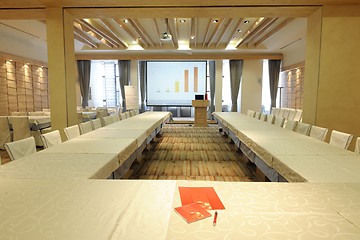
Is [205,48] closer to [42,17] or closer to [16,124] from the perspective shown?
[42,17]

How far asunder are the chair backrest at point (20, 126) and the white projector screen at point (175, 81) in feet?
24.1

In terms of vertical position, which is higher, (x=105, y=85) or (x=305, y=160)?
(x=105, y=85)

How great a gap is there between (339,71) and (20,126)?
22.8 ft

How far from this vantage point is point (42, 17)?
207 inches

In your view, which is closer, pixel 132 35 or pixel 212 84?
pixel 132 35

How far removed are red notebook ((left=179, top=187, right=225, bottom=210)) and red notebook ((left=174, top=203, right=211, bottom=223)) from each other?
1.6 inches

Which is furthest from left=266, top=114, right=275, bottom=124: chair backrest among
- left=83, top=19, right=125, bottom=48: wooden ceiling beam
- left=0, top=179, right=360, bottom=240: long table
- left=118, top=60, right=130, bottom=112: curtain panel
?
left=118, top=60, right=130, bottom=112: curtain panel

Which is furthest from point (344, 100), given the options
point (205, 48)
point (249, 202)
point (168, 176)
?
point (205, 48)

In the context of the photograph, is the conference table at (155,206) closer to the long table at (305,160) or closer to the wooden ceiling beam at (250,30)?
the long table at (305,160)

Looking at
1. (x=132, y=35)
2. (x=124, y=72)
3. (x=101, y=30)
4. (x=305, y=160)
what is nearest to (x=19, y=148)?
(x=305, y=160)

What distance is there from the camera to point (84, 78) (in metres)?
12.1

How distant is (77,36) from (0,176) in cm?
733

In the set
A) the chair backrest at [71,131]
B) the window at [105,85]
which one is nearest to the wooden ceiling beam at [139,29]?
the chair backrest at [71,131]

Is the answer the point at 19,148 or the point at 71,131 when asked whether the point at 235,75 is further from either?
the point at 19,148
